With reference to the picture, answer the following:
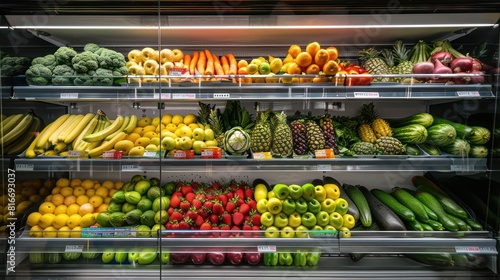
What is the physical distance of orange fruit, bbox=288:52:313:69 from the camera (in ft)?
5.69

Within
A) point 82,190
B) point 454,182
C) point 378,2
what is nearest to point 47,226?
point 82,190

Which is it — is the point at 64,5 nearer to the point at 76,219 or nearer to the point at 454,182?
the point at 76,219

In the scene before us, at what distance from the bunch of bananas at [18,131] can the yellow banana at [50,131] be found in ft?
0.25

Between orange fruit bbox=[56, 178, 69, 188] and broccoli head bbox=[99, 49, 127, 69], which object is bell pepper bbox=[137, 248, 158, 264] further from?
broccoli head bbox=[99, 49, 127, 69]

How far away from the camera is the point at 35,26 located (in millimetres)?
1771

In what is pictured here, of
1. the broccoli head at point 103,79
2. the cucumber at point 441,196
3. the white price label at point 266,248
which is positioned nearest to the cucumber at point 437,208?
the cucumber at point 441,196

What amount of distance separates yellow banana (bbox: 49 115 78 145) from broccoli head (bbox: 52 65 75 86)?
12.3 inches

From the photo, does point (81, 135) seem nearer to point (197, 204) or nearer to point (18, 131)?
point (18, 131)

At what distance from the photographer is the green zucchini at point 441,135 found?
1775 millimetres

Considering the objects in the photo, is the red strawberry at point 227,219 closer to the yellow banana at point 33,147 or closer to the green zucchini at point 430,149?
the yellow banana at point 33,147

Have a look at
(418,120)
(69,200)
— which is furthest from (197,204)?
(418,120)

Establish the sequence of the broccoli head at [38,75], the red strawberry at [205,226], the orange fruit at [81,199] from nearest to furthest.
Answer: the broccoli head at [38,75] → the red strawberry at [205,226] → the orange fruit at [81,199]

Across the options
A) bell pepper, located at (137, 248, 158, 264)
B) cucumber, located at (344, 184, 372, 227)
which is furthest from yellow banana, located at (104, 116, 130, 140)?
cucumber, located at (344, 184, 372, 227)

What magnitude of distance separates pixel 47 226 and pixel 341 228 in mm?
1769
